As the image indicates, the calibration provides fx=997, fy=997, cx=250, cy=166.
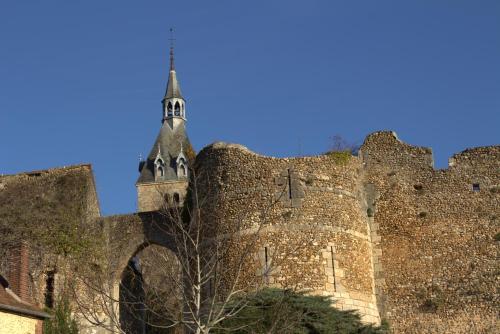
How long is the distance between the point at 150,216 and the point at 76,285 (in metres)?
2.68

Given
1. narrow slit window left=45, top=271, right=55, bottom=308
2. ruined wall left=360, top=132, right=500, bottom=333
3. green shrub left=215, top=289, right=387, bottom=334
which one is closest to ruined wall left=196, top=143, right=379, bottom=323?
ruined wall left=360, top=132, right=500, bottom=333

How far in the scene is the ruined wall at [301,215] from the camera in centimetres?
2289

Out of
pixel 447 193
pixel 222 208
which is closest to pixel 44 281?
pixel 222 208

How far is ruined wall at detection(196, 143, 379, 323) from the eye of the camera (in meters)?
22.9

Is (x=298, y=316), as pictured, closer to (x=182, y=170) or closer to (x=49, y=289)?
(x=49, y=289)

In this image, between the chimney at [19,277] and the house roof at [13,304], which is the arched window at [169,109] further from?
the house roof at [13,304]

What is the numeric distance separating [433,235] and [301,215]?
365 centimetres

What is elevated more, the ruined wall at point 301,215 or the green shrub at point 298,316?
the ruined wall at point 301,215

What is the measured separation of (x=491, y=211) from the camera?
24.8m

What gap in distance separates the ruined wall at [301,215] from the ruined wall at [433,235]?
2.17 ft

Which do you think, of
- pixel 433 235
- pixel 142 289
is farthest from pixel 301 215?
pixel 142 289

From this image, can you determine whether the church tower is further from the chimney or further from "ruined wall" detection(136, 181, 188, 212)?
the chimney

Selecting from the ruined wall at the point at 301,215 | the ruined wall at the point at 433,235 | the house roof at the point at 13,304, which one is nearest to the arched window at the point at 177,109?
the ruined wall at the point at 433,235

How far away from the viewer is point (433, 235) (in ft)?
81.3
